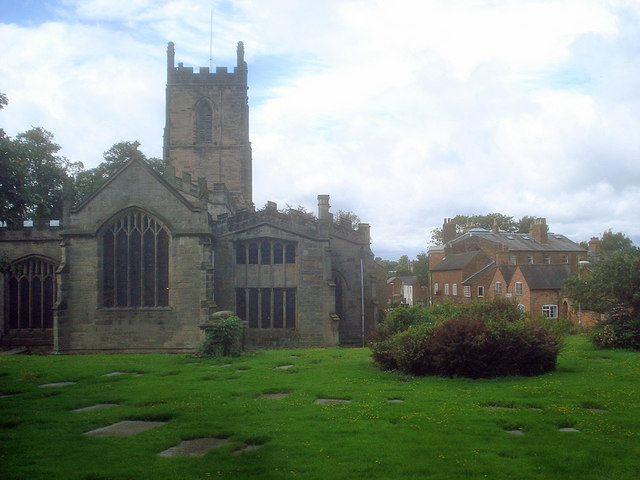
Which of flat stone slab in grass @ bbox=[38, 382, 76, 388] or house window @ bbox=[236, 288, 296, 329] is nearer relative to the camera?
flat stone slab in grass @ bbox=[38, 382, 76, 388]

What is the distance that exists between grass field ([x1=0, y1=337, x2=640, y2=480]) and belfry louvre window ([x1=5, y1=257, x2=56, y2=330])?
15935mm

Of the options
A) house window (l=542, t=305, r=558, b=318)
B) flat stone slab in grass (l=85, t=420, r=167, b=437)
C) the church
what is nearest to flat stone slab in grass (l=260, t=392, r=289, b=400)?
flat stone slab in grass (l=85, t=420, r=167, b=437)

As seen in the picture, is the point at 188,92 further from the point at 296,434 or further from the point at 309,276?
the point at 296,434

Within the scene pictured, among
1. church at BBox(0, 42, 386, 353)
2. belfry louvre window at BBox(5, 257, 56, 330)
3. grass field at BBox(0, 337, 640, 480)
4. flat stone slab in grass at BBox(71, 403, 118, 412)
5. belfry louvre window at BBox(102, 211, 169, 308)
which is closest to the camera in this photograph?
grass field at BBox(0, 337, 640, 480)

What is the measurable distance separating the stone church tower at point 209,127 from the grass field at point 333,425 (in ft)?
98.6

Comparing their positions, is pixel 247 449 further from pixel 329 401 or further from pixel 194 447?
pixel 329 401

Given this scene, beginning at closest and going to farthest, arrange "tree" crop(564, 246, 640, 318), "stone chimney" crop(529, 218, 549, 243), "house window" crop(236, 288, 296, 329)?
1. "tree" crop(564, 246, 640, 318)
2. "house window" crop(236, 288, 296, 329)
3. "stone chimney" crop(529, 218, 549, 243)

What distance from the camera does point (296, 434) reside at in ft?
27.5

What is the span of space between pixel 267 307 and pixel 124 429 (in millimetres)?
18589

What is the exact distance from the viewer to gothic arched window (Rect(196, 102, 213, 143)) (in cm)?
4425

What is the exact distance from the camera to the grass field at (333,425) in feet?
22.6

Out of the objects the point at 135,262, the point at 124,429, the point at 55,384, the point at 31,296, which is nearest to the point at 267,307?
the point at 135,262

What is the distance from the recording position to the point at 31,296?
29.6m

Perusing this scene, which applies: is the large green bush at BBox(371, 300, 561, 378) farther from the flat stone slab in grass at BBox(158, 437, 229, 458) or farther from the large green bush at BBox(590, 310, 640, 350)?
the flat stone slab in grass at BBox(158, 437, 229, 458)
